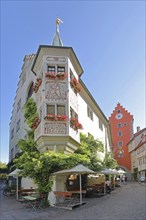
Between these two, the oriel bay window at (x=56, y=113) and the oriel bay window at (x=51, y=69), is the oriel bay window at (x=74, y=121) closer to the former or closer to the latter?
the oriel bay window at (x=56, y=113)

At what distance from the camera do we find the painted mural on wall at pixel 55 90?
2020cm

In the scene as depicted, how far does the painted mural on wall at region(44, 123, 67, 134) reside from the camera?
1930 centimetres

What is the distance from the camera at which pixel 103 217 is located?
40.7ft

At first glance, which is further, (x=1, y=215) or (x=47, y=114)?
(x=47, y=114)

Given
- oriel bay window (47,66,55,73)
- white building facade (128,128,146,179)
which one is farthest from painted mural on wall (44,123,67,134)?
white building facade (128,128,146,179)

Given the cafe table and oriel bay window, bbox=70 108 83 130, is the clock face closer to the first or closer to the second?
oriel bay window, bbox=70 108 83 130

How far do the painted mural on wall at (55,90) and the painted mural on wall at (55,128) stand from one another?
6.58 ft

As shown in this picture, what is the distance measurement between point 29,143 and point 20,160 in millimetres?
2251

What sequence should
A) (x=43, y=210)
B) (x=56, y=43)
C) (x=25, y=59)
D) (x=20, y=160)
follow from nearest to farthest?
(x=43, y=210) → (x=20, y=160) → (x=56, y=43) → (x=25, y=59)

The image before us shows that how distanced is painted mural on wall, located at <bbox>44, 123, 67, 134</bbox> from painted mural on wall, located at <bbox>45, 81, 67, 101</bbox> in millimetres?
2006

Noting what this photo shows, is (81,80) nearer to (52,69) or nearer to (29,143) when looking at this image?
(52,69)

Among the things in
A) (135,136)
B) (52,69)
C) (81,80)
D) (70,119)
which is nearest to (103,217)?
(70,119)

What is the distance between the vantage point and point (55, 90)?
20406 millimetres

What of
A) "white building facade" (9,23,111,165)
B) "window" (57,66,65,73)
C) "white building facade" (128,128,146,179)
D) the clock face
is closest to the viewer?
"white building facade" (9,23,111,165)
